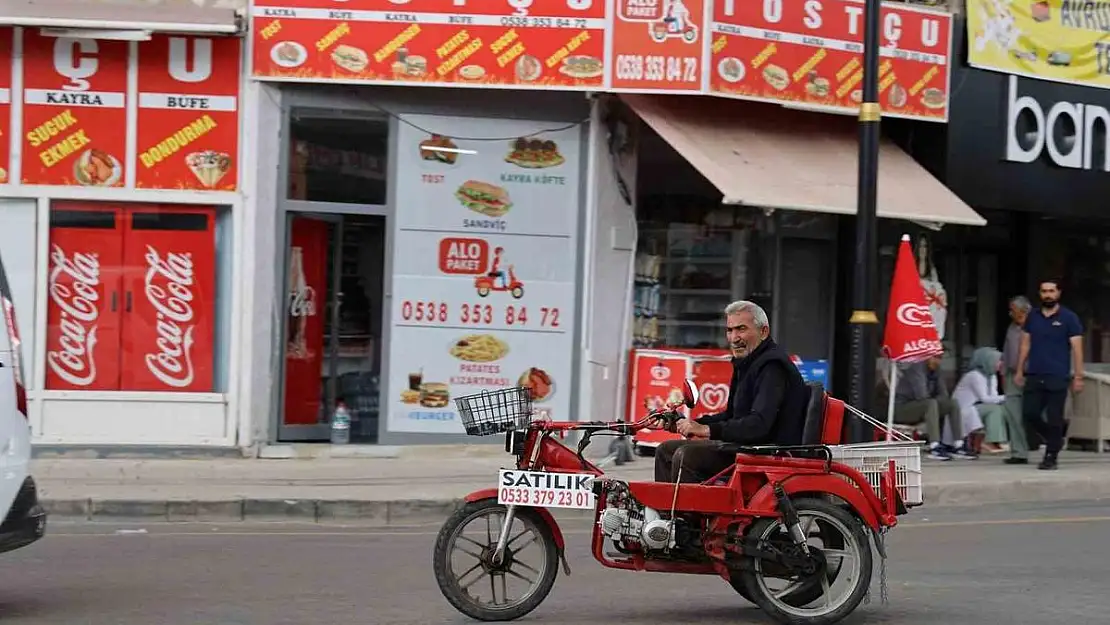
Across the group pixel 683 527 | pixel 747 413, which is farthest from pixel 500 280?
pixel 683 527

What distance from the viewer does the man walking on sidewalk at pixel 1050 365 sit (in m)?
13.6

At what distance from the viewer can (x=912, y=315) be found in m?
13.2

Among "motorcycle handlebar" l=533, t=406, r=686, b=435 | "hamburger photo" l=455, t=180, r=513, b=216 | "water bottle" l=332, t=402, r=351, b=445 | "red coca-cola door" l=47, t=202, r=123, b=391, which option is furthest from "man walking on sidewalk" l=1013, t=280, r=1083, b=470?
"red coca-cola door" l=47, t=202, r=123, b=391

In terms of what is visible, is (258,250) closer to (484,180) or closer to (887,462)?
(484,180)

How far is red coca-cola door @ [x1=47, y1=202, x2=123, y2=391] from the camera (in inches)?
539

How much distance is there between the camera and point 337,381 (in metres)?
14.4

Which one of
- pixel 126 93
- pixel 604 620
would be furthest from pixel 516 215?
pixel 604 620

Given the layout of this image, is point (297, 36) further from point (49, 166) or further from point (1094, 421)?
point (1094, 421)

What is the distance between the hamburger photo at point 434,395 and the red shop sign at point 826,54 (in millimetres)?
3960

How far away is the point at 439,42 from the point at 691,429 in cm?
778

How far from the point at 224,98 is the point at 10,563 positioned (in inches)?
239

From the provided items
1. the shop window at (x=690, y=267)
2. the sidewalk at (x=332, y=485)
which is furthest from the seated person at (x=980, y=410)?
the shop window at (x=690, y=267)

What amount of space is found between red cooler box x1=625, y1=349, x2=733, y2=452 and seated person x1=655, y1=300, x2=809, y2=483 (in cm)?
664

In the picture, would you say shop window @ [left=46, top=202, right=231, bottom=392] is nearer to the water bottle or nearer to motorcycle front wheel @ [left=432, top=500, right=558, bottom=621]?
the water bottle
